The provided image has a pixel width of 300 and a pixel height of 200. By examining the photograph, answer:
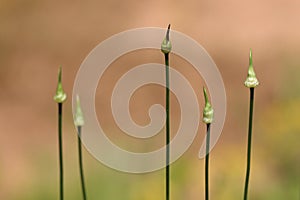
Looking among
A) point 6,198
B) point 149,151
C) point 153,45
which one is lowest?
point 6,198

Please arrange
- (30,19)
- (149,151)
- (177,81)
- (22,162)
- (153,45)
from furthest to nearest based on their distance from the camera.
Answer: (30,19) → (153,45) → (177,81) → (22,162) → (149,151)

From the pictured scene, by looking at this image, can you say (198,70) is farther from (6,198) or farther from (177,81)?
(6,198)

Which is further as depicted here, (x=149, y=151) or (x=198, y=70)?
(x=198, y=70)

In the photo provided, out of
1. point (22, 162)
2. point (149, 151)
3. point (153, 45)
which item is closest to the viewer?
point (149, 151)

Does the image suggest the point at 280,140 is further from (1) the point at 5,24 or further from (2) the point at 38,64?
(1) the point at 5,24

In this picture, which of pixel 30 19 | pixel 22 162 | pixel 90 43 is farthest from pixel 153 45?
pixel 22 162

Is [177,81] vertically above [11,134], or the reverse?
[177,81]
